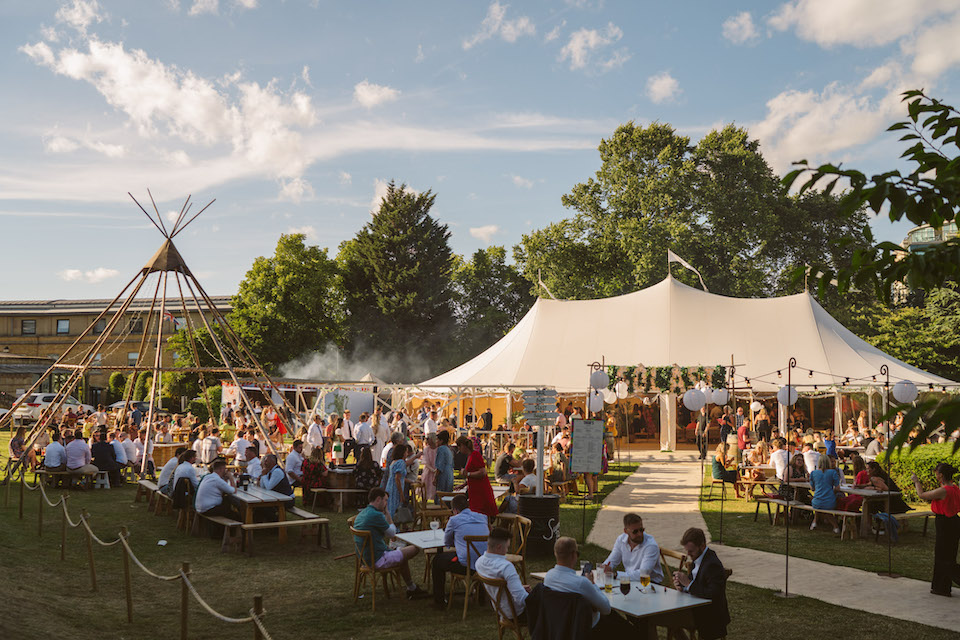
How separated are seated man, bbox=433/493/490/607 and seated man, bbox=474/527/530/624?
1420 millimetres

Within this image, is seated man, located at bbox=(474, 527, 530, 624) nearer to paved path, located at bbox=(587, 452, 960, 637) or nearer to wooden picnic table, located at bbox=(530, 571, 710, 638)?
wooden picnic table, located at bbox=(530, 571, 710, 638)

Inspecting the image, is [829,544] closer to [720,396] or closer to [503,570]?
[503,570]

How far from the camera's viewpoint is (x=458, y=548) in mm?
8055

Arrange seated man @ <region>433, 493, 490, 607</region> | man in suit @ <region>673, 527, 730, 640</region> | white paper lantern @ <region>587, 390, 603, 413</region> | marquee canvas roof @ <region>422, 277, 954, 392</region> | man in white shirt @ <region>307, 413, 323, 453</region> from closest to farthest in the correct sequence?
man in suit @ <region>673, 527, 730, 640</region>
seated man @ <region>433, 493, 490, 607</region>
man in white shirt @ <region>307, 413, 323, 453</region>
white paper lantern @ <region>587, 390, 603, 413</region>
marquee canvas roof @ <region>422, 277, 954, 392</region>

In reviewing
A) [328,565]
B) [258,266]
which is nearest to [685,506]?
[328,565]

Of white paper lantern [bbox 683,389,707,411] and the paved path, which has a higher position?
white paper lantern [bbox 683,389,707,411]

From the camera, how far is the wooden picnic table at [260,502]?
35.8 feet

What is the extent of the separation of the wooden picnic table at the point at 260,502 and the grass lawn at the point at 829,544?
6728mm

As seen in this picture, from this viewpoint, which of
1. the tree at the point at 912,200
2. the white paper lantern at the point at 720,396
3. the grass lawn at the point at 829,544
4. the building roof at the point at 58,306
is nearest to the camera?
the tree at the point at 912,200

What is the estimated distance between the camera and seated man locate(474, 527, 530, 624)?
6512 millimetres

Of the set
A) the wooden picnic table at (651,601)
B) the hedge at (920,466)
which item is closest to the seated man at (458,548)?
the wooden picnic table at (651,601)

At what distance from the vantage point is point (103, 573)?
9.35 metres

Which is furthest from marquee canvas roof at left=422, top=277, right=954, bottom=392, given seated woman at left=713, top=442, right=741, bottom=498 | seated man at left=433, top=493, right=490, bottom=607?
seated man at left=433, top=493, right=490, bottom=607

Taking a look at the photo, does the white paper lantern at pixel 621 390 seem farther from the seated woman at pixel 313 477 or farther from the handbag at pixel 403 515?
Result: the handbag at pixel 403 515
